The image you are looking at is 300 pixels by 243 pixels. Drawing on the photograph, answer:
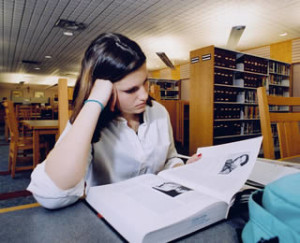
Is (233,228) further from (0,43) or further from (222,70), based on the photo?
(0,43)

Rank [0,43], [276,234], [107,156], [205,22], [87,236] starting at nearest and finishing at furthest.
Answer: [276,234] → [87,236] → [107,156] → [205,22] → [0,43]

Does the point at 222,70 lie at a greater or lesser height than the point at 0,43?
lesser

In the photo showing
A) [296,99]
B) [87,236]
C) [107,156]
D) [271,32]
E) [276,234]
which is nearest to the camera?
[276,234]

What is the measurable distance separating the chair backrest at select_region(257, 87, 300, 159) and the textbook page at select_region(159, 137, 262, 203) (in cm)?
70

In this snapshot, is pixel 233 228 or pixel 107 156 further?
pixel 107 156

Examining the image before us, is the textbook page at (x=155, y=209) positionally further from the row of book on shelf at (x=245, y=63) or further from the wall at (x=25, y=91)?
the wall at (x=25, y=91)

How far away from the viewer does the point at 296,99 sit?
163cm

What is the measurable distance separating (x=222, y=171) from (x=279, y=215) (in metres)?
0.30

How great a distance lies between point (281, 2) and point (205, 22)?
1.74m

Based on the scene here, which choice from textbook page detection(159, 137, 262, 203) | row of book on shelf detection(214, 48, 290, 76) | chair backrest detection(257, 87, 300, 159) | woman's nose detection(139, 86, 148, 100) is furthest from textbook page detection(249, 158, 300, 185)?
row of book on shelf detection(214, 48, 290, 76)

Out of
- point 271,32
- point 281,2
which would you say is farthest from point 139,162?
point 271,32

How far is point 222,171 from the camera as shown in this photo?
621mm

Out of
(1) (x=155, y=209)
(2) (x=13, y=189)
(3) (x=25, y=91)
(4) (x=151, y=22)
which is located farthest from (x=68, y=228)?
(3) (x=25, y=91)

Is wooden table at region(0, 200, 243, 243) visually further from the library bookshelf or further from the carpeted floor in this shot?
the library bookshelf
